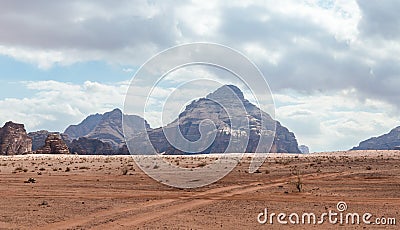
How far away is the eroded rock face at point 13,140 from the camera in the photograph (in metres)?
129

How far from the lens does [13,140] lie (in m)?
132

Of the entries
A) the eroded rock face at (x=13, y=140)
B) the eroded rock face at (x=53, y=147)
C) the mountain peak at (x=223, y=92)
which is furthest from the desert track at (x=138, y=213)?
the eroded rock face at (x=13, y=140)

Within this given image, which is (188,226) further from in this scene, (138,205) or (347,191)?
(347,191)

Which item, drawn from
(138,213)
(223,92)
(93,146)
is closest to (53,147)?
(93,146)

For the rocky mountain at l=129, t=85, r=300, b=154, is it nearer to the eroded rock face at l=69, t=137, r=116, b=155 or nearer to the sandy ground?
the sandy ground

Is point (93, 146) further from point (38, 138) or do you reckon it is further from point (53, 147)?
point (53, 147)

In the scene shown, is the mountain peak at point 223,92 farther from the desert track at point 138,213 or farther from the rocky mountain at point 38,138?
the rocky mountain at point 38,138

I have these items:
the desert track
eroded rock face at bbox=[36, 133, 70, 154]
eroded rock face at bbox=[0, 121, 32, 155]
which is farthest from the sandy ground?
eroded rock face at bbox=[0, 121, 32, 155]

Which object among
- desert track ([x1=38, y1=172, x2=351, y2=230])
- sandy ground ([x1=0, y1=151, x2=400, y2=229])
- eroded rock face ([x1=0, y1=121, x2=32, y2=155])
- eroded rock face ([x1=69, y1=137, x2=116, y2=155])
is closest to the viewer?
desert track ([x1=38, y1=172, x2=351, y2=230])

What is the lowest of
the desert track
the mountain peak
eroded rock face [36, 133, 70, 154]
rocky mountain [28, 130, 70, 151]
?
the desert track

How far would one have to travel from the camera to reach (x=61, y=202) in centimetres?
2202

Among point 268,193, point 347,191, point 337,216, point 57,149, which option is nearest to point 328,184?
point 347,191

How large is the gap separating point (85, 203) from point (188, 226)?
307 inches

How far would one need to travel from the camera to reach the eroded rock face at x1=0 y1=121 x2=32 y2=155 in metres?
129
